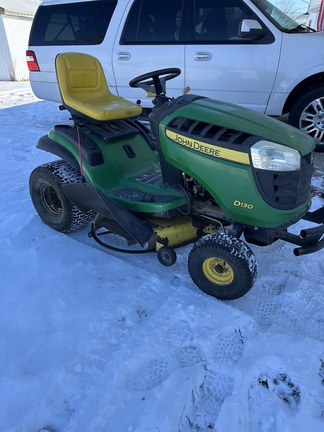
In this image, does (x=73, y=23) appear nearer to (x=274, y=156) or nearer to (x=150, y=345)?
(x=274, y=156)

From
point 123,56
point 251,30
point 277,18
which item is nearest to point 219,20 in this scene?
point 251,30

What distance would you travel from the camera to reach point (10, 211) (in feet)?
10.5

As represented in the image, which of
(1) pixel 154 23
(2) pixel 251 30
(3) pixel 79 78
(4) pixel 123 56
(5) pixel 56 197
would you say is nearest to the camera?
(3) pixel 79 78

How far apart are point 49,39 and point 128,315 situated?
491 cm

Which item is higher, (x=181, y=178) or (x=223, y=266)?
(x=181, y=178)

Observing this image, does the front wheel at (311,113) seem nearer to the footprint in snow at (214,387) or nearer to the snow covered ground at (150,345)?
the snow covered ground at (150,345)

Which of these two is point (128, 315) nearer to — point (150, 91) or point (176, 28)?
point (150, 91)

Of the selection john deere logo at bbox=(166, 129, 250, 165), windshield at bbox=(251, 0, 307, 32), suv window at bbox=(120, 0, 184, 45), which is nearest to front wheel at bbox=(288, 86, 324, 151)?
windshield at bbox=(251, 0, 307, 32)

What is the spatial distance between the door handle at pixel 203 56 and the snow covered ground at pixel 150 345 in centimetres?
272

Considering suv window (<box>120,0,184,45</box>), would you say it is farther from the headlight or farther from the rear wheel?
the headlight

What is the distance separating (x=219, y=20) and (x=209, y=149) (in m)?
3.11

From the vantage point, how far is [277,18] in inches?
166

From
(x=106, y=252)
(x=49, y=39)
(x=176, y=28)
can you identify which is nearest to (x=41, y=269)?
(x=106, y=252)

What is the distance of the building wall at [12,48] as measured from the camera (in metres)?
13.3
